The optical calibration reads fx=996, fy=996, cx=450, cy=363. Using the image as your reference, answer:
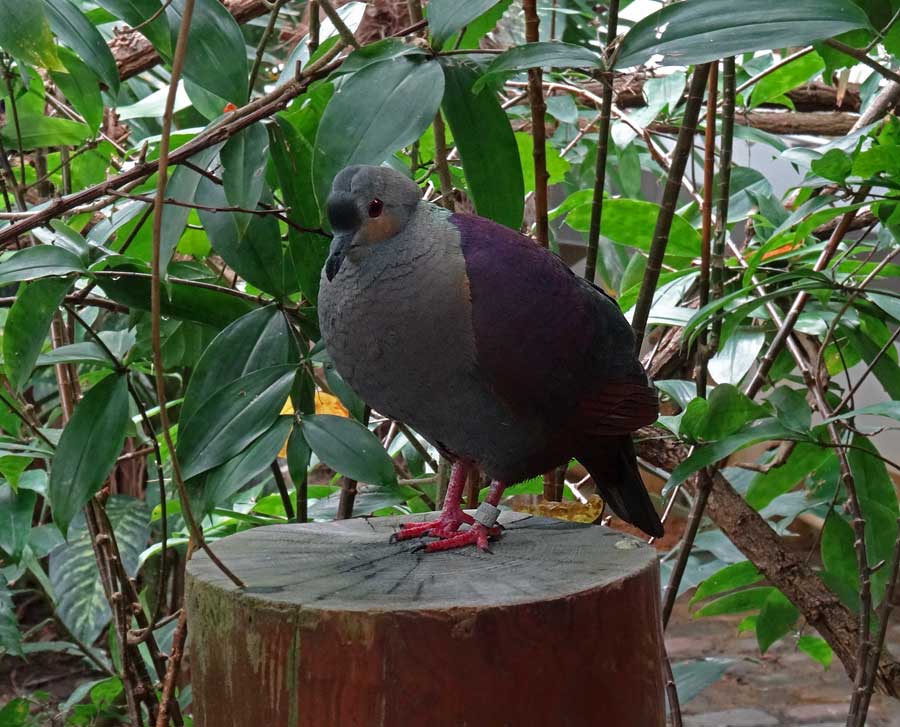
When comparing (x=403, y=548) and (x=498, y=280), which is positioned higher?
(x=498, y=280)

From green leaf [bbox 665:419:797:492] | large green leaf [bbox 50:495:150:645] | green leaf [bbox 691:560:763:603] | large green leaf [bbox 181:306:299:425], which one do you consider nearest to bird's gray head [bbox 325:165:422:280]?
large green leaf [bbox 181:306:299:425]

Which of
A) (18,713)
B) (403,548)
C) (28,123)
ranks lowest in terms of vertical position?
(18,713)

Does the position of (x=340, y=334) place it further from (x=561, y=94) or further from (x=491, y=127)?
(x=561, y=94)

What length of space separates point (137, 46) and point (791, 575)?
1687 millimetres

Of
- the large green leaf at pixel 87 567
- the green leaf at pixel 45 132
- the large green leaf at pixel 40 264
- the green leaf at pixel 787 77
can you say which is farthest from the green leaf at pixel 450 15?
the large green leaf at pixel 87 567

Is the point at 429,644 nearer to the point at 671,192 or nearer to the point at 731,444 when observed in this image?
the point at 731,444

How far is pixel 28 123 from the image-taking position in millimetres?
1545

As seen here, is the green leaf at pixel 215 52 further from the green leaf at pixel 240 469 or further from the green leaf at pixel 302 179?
the green leaf at pixel 240 469

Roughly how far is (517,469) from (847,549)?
792 millimetres

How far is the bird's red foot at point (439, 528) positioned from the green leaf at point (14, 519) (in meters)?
0.64

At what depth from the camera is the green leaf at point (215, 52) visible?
115cm

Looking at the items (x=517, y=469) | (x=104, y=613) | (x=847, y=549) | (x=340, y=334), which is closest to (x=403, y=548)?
(x=517, y=469)

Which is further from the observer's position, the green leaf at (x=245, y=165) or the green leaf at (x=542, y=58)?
the green leaf at (x=245, y=165)

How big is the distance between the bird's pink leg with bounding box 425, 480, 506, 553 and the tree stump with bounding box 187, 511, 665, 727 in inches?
2.9
